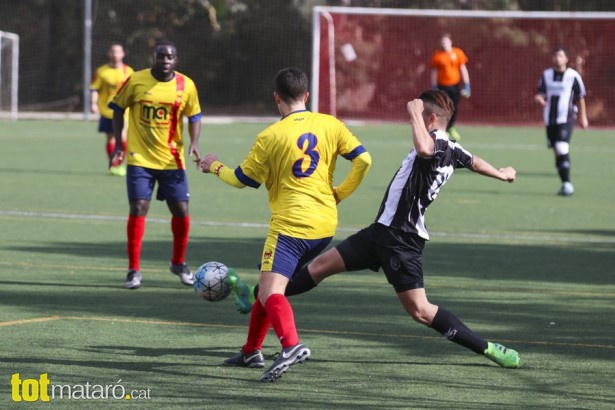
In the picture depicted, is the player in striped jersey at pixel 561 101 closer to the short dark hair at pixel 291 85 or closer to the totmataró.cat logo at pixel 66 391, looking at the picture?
the short dark hair at pixel 291 85

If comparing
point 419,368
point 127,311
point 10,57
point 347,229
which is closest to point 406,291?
point 419,368

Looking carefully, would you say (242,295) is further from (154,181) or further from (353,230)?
(353,230)

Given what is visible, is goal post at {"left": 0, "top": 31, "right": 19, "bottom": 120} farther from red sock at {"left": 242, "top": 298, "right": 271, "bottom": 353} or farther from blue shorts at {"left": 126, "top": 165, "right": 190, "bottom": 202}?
red sock at {"left": 242, "top": 298, "right": 271, "bottom": 353}

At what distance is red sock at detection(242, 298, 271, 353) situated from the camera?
→ 744 cm

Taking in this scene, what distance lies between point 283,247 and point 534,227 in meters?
8.73

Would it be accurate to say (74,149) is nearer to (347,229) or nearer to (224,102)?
(347,229)

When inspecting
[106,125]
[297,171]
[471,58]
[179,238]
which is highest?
[297,171]

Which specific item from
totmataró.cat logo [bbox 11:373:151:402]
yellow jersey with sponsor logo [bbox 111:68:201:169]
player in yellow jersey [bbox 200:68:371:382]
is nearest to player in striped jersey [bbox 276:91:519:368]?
player in yellow jersey [bbox 200:68:371:382]

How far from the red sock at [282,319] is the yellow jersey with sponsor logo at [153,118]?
3802mm

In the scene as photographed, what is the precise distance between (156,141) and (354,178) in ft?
11.4

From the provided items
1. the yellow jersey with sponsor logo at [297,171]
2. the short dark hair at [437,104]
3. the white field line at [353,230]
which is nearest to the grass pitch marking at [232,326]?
the yellow jersey with sponsor logo at [297,171]

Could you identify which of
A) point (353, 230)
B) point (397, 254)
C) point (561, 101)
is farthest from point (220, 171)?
point (561, 101)

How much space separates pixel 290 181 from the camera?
23.9 ft

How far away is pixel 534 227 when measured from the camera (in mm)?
15438
